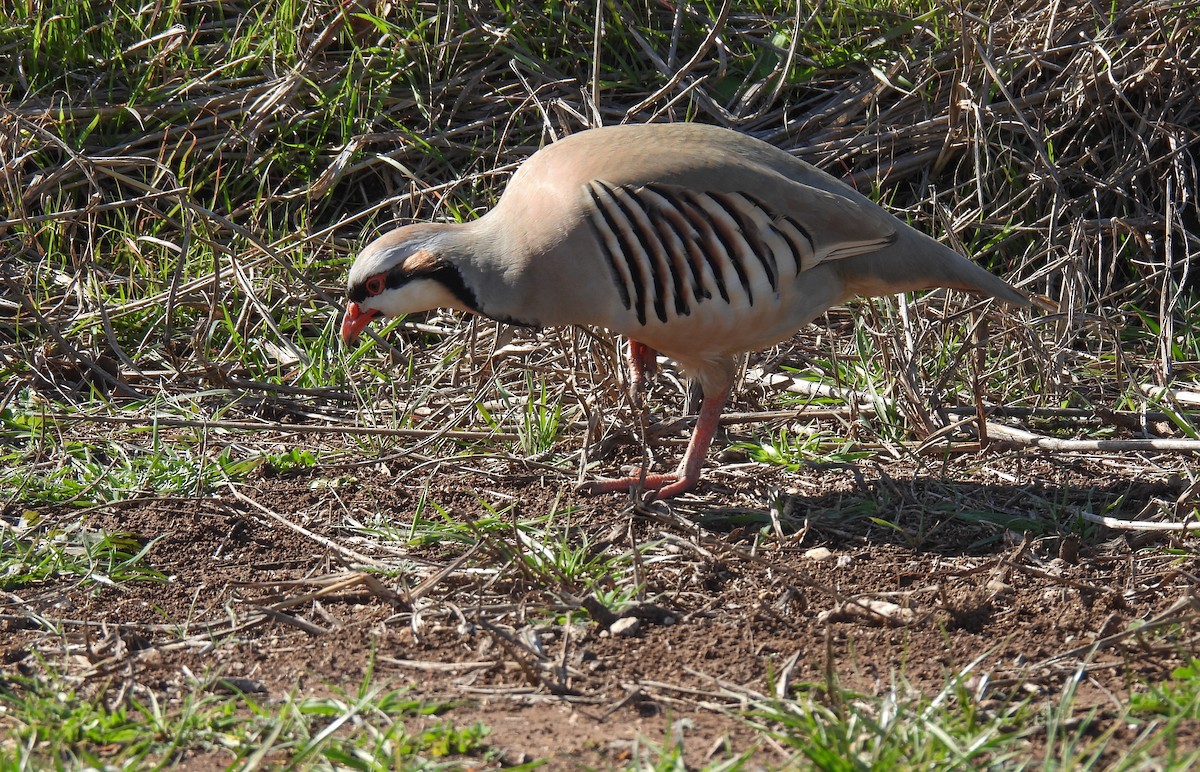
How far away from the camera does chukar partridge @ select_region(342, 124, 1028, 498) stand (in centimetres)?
374

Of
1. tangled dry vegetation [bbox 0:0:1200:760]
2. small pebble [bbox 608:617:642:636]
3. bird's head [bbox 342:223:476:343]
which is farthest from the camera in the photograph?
bird's head [bbox 342:223:476:343]

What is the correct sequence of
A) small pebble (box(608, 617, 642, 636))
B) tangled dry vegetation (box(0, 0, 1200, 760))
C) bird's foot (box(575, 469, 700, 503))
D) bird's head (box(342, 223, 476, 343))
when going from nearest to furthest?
1. small pebble (box(608, 617, 642, 636))
2. tangled dry vegetation (box(0, 0, 1200, 760))
3. bird's head (box(342, 223, 476, 343))
4. bird's foot (box(575, 469, 700, 503))

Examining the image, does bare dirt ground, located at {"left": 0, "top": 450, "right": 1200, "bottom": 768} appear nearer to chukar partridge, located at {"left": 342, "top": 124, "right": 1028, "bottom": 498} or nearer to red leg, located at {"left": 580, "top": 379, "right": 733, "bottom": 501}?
red leg, located at {"left": 580, "top": 379, "right": 733, "bottom": 501}

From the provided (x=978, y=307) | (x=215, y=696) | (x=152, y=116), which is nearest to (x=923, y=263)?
(x=978, y=307)

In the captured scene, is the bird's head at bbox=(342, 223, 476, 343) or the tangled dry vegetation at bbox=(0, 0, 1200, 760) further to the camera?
the bird's head at bbox=(342, 223, 476, 343)

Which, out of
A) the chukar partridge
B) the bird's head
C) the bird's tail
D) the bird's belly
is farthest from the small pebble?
the bird's tail

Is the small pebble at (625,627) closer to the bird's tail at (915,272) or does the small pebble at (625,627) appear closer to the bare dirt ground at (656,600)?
the bare dirt ground at (656,600)

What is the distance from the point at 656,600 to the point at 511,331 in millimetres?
1861

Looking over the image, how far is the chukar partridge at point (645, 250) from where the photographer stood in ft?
12.3

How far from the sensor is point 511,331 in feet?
16.0

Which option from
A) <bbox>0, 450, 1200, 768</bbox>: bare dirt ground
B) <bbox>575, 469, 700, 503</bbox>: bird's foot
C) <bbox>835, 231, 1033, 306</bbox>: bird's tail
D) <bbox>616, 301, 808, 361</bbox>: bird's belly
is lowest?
<bbox>575, 469, 700, 503</bbox>: bird's foot

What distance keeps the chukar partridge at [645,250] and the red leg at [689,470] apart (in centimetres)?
1

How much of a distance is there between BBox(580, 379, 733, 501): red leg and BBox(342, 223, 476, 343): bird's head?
27.1 inches

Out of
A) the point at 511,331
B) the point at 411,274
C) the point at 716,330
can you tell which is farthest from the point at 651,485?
the point at 511,331
